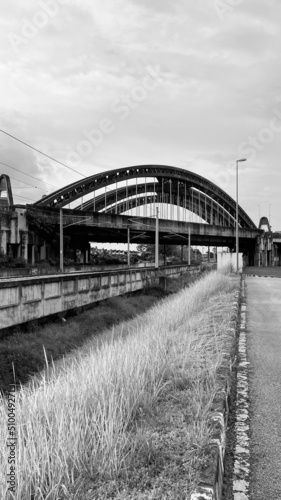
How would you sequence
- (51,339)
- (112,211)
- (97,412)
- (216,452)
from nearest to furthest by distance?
(216,452)
(97,412)
(51,339)
(112,211)

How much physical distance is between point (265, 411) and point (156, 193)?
113417 millimetres

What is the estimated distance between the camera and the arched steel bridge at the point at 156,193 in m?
86.1

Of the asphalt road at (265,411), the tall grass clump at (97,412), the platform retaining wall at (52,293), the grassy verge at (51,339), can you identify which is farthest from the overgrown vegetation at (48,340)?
the asphalt road at (265,411)

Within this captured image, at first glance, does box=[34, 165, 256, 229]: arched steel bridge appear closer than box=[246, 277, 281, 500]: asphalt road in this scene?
No

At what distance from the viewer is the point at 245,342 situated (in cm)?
916

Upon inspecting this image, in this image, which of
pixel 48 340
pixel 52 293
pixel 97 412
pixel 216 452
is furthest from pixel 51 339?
pixel 216 452

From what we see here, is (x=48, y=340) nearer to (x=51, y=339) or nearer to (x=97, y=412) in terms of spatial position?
(x=51, y=339)

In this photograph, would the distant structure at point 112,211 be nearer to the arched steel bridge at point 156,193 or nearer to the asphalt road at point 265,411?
the arched steel bridge at point 156,193

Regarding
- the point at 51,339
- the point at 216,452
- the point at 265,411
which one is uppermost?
the point at 216,452

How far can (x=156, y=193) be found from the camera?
11681 centimetres

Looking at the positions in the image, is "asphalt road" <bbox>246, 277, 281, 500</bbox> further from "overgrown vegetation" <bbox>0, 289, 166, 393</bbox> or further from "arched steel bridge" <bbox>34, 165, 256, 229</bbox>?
"arched steel bridge" <bbox>34, 165, 256, 229</bbox>

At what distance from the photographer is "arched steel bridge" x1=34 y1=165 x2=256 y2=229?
86062 mm

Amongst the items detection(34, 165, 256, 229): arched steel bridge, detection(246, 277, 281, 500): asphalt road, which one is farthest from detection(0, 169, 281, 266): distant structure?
detection(246, 277, 281, 500): asphalt road

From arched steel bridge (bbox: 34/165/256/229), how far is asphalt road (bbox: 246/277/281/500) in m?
71.8
